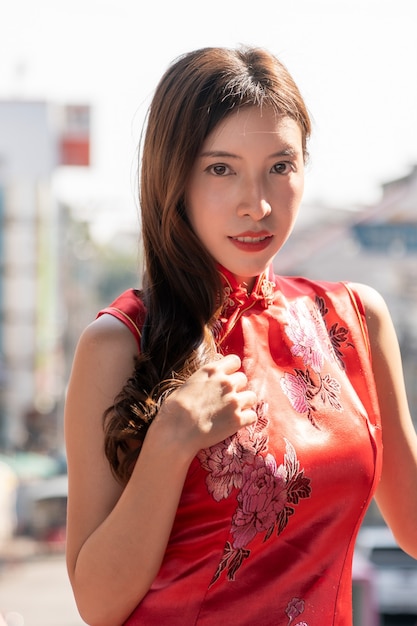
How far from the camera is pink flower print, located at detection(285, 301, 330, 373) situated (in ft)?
3.92

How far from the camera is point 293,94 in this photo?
1.16 metres

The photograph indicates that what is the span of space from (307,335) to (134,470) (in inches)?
11.5

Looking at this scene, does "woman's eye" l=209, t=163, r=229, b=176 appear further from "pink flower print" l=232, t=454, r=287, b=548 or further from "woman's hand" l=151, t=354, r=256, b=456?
"pink flower print" l=232, t=454, r=287, b=548

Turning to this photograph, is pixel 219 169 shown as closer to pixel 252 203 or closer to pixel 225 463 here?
pixel 252 203

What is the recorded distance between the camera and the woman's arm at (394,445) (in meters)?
1.20

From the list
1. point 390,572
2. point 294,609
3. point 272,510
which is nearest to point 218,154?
point 272,510

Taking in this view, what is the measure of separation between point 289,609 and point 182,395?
0.88ft

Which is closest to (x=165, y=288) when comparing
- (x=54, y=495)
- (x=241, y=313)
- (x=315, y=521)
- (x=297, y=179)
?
(x=241, y=313)

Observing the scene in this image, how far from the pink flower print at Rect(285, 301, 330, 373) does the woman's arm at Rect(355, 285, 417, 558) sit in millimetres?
66

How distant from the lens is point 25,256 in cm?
1938

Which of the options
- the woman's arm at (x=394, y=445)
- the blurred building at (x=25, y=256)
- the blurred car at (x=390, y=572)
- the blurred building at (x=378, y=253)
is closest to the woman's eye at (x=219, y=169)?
the woman's arm at (x=394, y=445)

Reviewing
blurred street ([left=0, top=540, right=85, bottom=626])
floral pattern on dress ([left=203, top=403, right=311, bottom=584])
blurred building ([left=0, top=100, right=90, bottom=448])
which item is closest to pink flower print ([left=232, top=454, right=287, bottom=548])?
floral pattern on dress ([left=203, top=403, right=311, bottom=584])

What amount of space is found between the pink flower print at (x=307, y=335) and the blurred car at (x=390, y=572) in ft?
27.5

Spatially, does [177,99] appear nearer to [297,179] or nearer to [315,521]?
[297,179]
